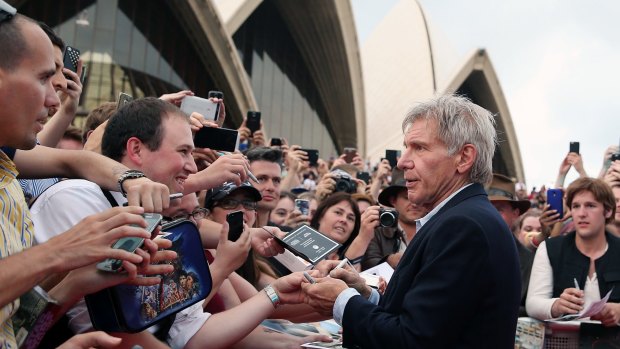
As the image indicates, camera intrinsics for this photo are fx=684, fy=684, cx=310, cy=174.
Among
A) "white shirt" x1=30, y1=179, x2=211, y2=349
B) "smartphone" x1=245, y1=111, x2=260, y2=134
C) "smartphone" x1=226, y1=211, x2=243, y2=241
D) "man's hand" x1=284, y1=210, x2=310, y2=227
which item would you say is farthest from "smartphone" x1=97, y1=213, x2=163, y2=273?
"smartphone" x1=245, y1=111, x2=260, y2=134

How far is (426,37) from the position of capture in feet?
116

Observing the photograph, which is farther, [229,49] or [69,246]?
[229,49]

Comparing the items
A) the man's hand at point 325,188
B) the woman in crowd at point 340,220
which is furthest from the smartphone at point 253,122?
the woman in crowd at point 340,220

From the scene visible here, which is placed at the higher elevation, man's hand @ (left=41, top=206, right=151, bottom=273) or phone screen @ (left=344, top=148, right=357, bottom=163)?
phone screen @ (left=344, top=148, right=357, bottom=163)

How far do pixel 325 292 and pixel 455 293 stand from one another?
0.59m

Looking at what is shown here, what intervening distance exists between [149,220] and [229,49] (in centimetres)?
2130

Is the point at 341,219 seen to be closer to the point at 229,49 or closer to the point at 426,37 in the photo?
the point at 229,49

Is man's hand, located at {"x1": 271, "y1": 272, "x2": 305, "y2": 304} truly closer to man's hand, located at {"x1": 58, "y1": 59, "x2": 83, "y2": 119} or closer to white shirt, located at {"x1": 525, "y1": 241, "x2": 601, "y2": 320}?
man's hand, located at {"x1": 58, "y1": 59, "x2": 83, "y2": 119}

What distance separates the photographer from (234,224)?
9.66 feet

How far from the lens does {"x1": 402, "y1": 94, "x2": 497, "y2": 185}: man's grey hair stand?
2639 millimetres

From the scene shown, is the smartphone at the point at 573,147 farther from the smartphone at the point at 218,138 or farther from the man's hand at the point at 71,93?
the man's hand at the point at 71,93

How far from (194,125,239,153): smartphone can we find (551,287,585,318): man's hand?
234 centimetres

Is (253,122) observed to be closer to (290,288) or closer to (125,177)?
(290,288)

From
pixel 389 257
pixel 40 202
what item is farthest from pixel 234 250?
pixel 389 257
